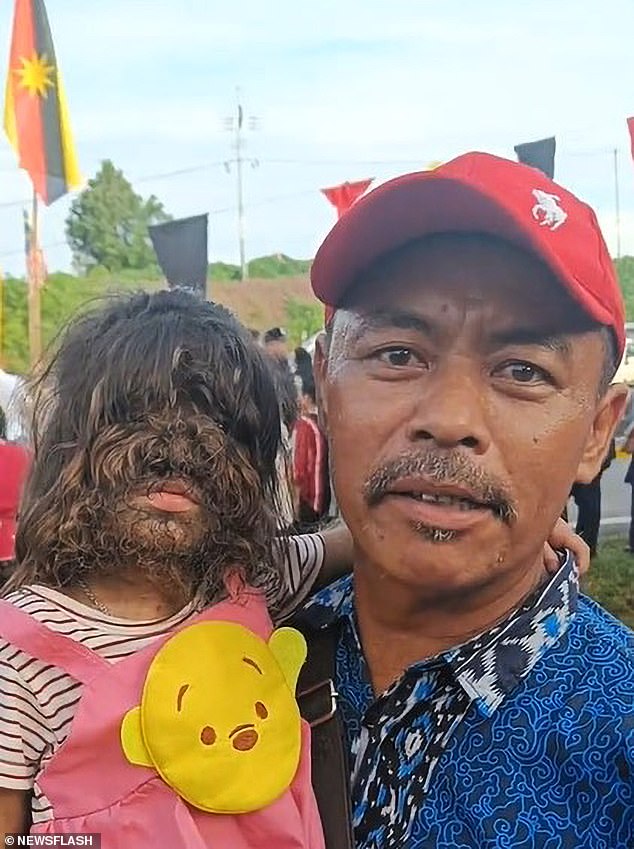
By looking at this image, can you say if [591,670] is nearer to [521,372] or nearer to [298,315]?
[521,372]

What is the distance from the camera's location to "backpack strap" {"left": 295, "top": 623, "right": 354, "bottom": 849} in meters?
1.14

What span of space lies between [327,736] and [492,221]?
631mm

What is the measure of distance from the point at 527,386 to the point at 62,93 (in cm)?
969

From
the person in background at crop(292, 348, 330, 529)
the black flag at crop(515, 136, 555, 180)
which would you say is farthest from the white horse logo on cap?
the black flag at crop(515, 136, 555, 180)

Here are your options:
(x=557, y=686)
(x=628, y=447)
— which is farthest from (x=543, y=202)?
(x=628, y=447)

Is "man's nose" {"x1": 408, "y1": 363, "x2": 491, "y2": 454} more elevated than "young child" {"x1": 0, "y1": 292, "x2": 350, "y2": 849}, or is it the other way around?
"man's nose" {"x1": 408, "y1": 363, "x2": 491, "y2": 454}

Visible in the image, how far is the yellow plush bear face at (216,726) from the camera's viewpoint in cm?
118

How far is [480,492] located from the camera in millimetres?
1064

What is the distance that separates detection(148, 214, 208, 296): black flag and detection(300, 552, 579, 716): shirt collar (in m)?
6.59

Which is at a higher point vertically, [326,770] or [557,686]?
[557,686]

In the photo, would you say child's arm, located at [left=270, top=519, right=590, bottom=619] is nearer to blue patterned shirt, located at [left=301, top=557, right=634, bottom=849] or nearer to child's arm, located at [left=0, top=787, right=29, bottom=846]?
blue patterned shirt, located at [left=301, top=557, right=634, bottom=849]

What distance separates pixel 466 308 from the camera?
3.59ft

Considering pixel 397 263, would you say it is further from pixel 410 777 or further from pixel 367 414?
pixel 410 777

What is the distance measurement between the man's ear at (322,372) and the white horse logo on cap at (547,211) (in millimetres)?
325
